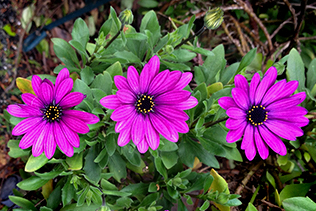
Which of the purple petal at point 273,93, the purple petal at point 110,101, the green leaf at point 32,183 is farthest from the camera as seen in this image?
the green leaf at point 32,183

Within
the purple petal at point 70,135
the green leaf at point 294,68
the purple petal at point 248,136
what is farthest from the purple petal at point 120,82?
the green leaf at point 294,68

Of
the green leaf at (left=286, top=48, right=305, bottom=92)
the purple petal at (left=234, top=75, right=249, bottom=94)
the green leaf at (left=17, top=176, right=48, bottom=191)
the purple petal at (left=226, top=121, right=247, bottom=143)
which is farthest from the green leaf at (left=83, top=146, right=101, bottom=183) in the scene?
the green leaf at (left=286, top=48, right=305, bottom=92)

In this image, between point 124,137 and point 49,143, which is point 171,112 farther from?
point 49,143

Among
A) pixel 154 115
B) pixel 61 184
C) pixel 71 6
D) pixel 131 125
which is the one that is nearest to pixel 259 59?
pixel 154 115

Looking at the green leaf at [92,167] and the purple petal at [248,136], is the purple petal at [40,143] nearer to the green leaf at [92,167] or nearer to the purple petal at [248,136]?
the green leaf at [92,167]

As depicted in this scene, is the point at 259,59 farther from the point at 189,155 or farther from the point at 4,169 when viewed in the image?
the point at 4,169

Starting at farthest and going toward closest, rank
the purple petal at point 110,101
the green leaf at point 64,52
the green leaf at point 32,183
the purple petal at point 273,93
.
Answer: the green leaf at point 64,52 < the green leaf at point 32,183 < the purple petal at point 273,93 < the purple petal at point 110,101

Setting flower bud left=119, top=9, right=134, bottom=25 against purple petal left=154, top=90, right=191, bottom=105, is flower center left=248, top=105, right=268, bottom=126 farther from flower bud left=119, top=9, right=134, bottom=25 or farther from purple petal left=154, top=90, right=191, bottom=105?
flower bud left=119, top=9, right=134, bottom=25
